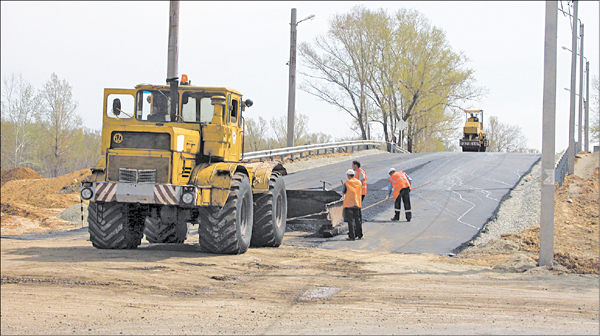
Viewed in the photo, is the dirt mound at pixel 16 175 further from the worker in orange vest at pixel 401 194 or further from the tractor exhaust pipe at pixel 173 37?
the worker in orange vest at pixel 401 194

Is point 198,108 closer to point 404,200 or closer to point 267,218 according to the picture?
point 267,218

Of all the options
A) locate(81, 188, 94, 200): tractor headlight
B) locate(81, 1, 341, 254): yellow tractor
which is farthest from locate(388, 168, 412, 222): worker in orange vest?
locate(81, 188, 94, 200): tractor headlight

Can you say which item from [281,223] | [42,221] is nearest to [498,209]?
[281,223]

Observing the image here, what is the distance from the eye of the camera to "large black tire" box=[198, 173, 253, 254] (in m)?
10.0

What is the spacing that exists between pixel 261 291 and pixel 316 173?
16905 millimetres

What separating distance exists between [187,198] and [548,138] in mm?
6473

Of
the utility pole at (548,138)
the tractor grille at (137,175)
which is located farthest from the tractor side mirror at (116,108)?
the utility pole at (548,138)

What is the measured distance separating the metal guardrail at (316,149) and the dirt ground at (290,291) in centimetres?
1328

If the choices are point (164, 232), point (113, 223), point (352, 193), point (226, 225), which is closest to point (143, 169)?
point (113, 223)

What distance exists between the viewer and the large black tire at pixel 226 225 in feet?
33.0

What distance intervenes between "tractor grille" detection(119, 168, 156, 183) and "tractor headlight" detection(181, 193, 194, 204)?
57 cm

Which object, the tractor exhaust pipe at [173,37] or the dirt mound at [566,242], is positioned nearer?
the dirt mound at [566,242]

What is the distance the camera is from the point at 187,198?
9.49m

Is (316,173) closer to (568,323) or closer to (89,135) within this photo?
(568,323)
